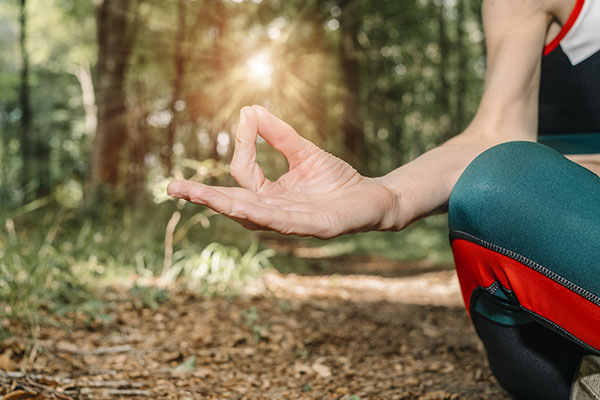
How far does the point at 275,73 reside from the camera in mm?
9508

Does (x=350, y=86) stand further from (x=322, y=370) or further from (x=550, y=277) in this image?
(x=550, y=277)

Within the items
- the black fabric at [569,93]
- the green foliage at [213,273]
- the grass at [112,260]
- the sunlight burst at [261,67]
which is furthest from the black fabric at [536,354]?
the sunlight burst at [261,67]

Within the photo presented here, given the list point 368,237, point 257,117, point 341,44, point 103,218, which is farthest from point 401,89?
point 257,117

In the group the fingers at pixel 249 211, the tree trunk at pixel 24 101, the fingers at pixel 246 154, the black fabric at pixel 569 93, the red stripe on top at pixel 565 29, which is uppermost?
the red stripe on top at pixel 565 29

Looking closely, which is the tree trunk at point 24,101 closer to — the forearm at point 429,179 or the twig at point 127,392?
the twig at point 127,392

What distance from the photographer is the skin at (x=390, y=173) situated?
3.47ft

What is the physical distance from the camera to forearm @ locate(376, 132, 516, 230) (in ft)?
4.25

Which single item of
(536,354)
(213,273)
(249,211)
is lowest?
(213,273)

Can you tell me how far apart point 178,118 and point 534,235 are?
8.99 m

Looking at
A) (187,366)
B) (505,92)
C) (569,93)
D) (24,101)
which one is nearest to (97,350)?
(187,366)

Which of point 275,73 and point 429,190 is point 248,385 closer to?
point 429,190

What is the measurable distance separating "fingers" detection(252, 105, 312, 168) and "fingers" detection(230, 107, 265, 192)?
18 mm

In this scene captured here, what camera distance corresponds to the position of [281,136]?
1197mm

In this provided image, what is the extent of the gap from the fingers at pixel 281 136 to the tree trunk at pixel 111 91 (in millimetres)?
5229
